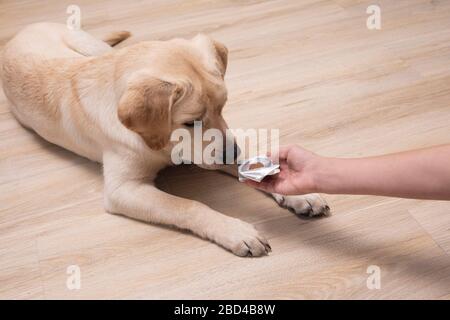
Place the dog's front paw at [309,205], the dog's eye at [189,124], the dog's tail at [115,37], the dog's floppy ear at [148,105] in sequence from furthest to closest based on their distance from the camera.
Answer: the dog's tail at [115,37] < the dog's front paw at [309,205] < the dog's eye at [189,124] < the dog's floppy ear at [148,105]

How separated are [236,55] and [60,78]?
125cm

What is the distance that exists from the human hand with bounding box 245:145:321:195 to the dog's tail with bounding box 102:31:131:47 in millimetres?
1676

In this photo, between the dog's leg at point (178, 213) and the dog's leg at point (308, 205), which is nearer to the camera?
the dog's leg at point (178, 213)

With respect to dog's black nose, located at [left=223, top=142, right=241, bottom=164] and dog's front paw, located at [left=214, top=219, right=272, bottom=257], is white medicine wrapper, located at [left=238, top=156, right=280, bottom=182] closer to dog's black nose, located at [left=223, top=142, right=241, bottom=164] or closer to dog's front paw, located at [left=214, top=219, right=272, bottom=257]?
dog's black nose, located at [left=223, top=142, right=241, bottom=164]

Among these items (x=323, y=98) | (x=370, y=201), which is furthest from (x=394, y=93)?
(x=370, y=201)

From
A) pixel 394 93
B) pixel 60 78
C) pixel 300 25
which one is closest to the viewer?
pixel 60 78

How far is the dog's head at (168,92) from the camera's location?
5.74 ft

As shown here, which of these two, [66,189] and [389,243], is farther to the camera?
[66,189]

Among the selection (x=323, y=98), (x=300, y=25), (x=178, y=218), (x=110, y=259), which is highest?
(x=300, y=25)

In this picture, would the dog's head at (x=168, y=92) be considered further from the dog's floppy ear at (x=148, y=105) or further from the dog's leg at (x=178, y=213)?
the dog's leg at (x=178, y=213)

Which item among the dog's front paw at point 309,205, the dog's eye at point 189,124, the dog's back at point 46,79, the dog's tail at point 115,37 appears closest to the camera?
the dog's eye at point 189,124

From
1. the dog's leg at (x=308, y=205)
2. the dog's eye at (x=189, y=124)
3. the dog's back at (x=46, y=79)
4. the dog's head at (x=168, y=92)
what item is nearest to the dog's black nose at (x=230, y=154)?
the dog's head at (x=168, y=92)

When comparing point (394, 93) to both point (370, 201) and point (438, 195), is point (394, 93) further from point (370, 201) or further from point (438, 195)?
point (438, 195)

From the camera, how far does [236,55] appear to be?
3.06m
